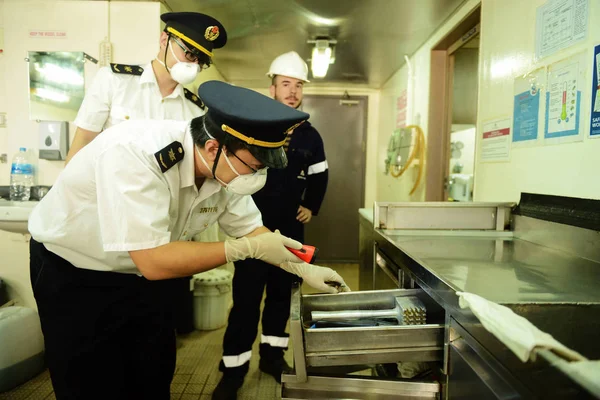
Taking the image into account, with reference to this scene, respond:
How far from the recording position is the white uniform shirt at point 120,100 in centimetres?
160

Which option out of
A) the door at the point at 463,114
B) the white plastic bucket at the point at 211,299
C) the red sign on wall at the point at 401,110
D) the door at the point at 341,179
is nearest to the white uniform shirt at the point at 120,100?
the white plastic bucket at the point at 211,299

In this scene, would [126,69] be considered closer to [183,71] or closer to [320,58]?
[183,71]

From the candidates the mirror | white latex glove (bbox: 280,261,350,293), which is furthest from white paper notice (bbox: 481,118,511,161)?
the mirror

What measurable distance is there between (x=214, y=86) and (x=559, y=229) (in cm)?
118

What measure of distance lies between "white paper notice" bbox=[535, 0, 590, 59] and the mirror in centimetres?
227

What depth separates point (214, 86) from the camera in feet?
3.21

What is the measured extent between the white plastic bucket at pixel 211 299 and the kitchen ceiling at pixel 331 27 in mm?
1644

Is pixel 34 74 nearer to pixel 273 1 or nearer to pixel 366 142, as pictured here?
pixel 273 1

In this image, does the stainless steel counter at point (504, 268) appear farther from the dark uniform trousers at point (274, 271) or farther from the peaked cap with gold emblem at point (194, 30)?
the peaked cap with gold emblem at point (194, 30)

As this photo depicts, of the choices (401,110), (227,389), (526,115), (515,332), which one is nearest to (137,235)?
(515,332)

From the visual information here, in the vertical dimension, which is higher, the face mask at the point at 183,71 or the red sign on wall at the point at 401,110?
the red sign on wall at the point at 401,110

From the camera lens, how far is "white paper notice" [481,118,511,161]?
1617 mm

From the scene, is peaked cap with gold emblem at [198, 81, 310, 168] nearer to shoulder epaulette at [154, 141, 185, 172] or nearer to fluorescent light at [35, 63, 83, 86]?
shoulder epaulette at [154, 141, 185, 172]

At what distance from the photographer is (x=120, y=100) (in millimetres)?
1613
